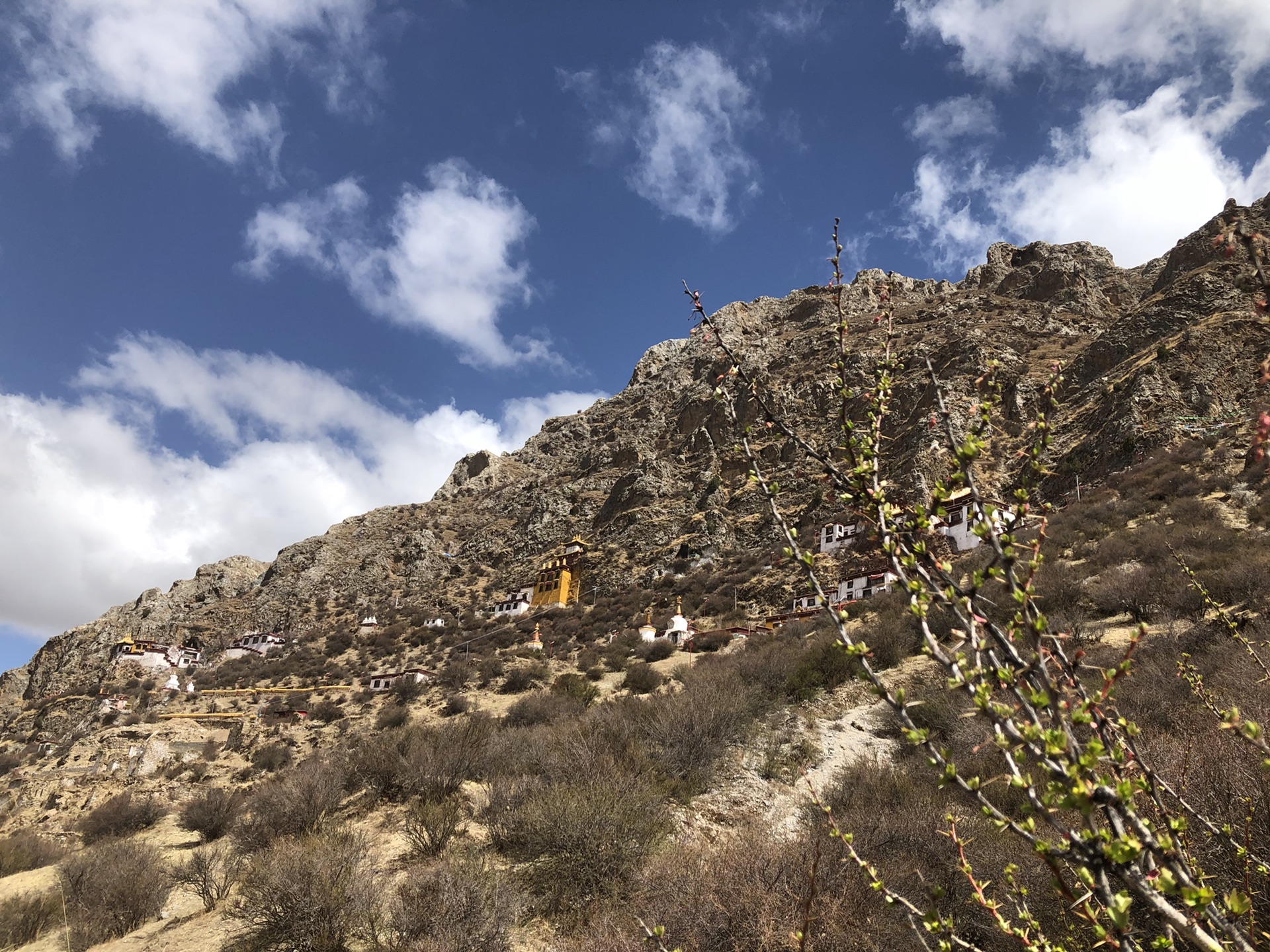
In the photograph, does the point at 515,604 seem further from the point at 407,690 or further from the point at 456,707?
the point at 456,707

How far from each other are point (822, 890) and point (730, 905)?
0.68 meters

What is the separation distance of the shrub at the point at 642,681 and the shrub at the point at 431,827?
9.38 meters

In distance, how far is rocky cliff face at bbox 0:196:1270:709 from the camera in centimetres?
3067

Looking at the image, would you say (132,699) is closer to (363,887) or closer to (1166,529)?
(363,887)

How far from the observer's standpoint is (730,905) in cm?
428

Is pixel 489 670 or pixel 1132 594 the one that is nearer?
pixel 1132 594

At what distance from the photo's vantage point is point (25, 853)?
1105 centimetres

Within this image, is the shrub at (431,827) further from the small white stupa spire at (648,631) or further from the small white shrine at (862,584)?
the small white shrine at (862,584)

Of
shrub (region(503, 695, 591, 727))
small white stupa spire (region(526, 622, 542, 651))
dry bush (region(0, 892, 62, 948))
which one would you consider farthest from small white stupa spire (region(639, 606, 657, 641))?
dry bush (region(0, 892, 62, 948))

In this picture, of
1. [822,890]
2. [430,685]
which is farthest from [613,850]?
[430,685]

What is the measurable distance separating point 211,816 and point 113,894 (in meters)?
4.06

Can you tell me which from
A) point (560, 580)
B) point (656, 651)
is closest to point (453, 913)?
point (656, 651)

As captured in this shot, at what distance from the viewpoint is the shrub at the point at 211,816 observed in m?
10.7

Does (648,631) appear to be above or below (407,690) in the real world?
below
